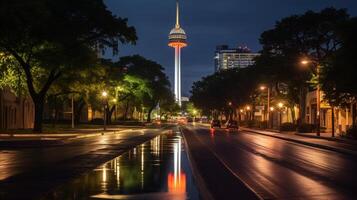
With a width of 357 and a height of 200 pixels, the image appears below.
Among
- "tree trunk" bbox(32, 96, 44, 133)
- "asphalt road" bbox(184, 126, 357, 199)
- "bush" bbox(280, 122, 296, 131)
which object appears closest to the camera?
"asphalt road" bbox(184, 126, 357, 199)

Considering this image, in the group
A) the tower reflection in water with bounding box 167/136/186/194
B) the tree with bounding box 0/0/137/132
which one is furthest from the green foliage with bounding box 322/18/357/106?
the tower reflection in water with bounding box 167/136/186/194

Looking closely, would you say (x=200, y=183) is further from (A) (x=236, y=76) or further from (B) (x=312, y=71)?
(A) (x=236, y=76)

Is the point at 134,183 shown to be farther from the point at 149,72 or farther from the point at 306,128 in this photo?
the point at 149,72

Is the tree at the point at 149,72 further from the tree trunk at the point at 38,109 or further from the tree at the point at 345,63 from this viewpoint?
the tree at the point at 345,63

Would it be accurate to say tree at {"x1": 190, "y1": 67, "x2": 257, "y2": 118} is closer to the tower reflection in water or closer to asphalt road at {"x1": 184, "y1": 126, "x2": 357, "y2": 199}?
asphalt road at {"x1": 184, "y1": 126, "x2": 357, "y2": 199}

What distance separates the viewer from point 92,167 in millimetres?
23266

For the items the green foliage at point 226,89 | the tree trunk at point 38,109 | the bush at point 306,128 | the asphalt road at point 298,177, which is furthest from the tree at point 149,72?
the asphalt road at point 298,177

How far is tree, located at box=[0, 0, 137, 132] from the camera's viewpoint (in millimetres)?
51500

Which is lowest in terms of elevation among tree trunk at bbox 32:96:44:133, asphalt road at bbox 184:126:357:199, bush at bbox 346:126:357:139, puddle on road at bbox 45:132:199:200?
asphalt road at bbox 184:126:357:199

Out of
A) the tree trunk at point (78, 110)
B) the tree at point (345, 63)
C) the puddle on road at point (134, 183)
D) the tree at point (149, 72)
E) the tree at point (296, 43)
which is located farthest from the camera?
the tree at point (149, 72)

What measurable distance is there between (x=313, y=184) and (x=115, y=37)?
131ft

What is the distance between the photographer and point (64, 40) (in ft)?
172

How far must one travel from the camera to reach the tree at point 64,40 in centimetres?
5150

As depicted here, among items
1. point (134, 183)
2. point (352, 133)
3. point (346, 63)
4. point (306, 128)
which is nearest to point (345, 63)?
point (346, 63)
